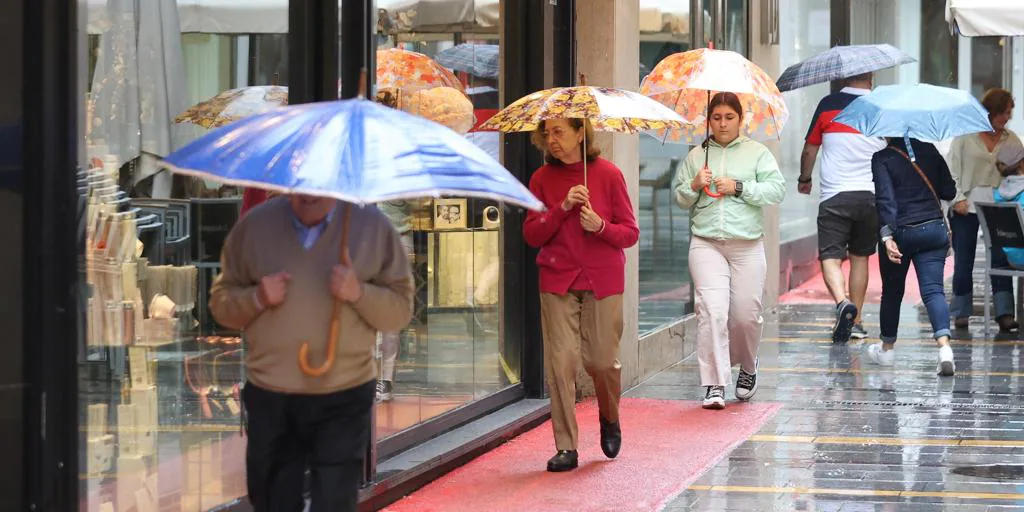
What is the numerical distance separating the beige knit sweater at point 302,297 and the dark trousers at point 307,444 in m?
0.06

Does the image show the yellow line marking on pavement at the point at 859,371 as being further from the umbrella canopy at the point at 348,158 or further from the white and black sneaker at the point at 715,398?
the umbrella canopy at the point at 348,158

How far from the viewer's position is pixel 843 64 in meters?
13.5

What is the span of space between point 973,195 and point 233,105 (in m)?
9.65

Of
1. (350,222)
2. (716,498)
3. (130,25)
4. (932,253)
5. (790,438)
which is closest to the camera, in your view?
(350,222)

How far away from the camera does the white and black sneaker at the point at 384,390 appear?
799 centimetres

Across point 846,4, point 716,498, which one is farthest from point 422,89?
point 846,4

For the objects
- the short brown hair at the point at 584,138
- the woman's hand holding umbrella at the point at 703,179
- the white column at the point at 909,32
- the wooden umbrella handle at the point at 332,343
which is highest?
the white column at the point at 909,32

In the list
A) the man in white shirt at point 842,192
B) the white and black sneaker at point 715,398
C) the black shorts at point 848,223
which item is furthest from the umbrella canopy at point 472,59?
the black shorts at point 848,223

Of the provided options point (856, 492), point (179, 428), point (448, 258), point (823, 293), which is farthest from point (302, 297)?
point (823, 293)

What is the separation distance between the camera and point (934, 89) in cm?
1179

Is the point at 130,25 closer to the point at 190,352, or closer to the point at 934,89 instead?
the point at 190,352

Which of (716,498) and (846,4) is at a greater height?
(846,4)

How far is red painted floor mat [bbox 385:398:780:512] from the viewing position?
7.48 m

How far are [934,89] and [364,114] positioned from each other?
26.1ft
